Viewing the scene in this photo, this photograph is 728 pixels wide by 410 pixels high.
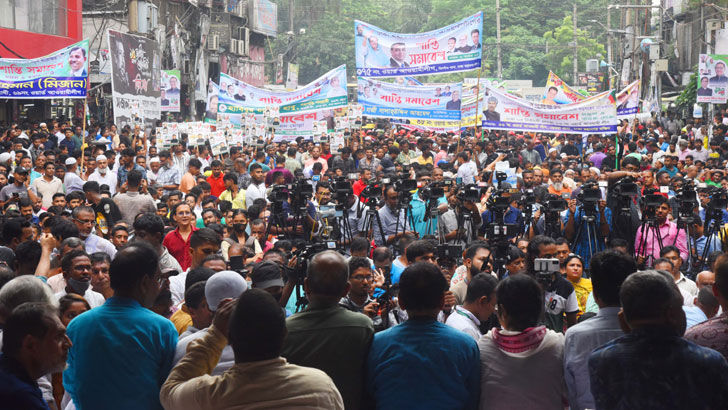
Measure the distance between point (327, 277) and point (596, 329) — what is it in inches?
46.9

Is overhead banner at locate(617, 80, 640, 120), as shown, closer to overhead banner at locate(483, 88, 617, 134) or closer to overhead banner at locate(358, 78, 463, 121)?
overhead banner at locate(358, 78, 463, 121)

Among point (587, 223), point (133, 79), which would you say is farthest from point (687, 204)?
point (133, 79)

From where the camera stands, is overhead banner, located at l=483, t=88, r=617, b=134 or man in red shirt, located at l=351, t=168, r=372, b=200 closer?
man in red shirt, located at l=351, t=168, r=372, b=200

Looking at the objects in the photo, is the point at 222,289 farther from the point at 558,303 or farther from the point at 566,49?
the point at 566,49

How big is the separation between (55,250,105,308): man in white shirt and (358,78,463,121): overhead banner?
1167 centimetres

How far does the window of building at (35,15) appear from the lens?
73.7 feet

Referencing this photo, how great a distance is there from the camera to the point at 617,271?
12.1 feet

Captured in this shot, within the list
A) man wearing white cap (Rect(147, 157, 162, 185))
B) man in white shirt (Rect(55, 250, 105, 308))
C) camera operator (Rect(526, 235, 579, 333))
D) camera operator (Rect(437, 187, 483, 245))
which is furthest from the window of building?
camera operator (Rect(526, 235, 579, 333))

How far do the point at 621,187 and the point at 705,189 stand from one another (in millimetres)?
2823

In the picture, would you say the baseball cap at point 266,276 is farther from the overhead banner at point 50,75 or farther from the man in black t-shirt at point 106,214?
the overhead banner at point 50,75

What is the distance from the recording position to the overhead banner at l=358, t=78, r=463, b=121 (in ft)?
55.8

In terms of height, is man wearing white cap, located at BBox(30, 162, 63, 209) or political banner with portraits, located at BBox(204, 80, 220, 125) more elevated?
political banner with portraits, located at BBox(204, 80, 220, 125)

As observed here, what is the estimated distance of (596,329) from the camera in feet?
11.8

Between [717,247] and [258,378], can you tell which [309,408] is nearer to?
[258,378]
